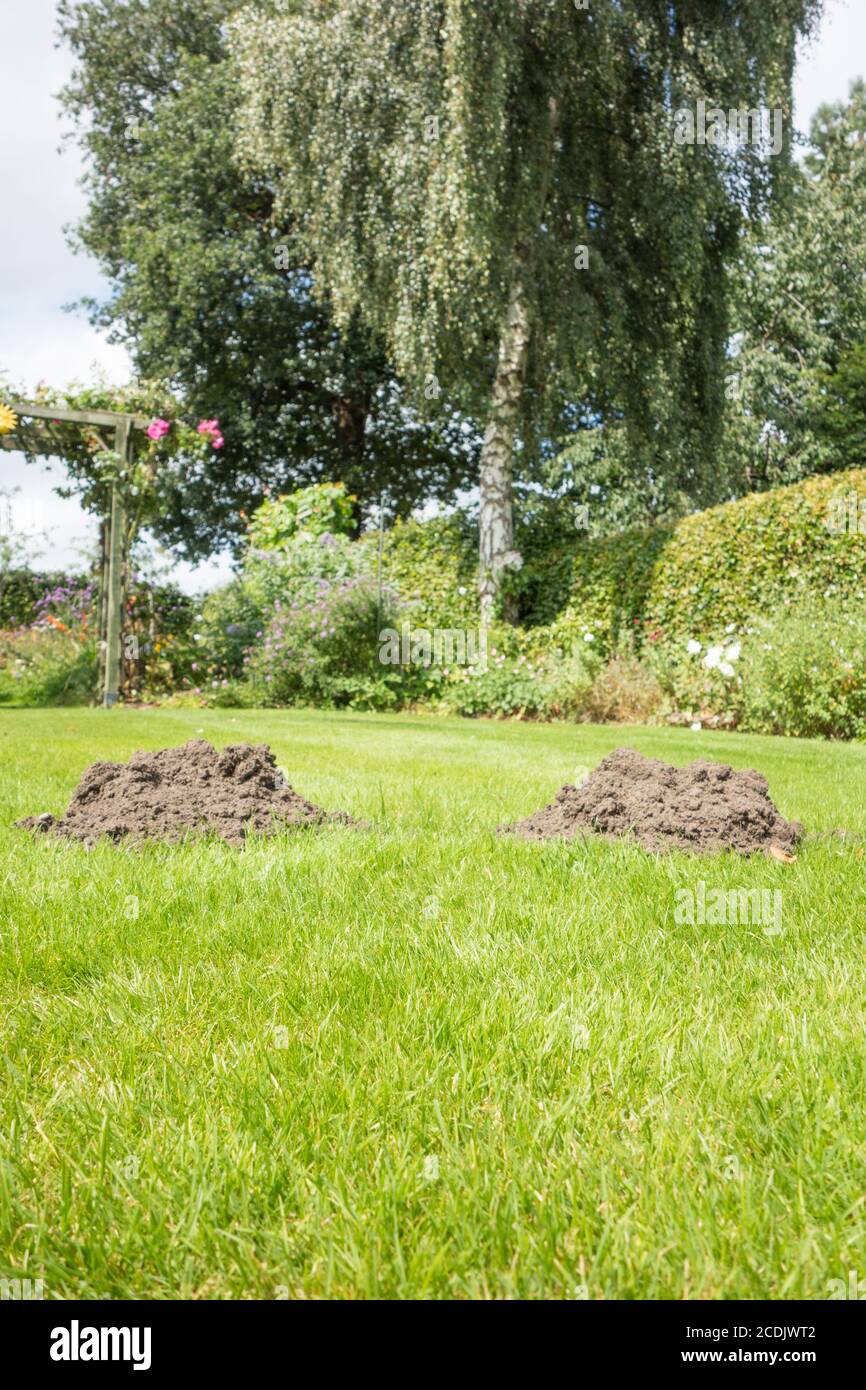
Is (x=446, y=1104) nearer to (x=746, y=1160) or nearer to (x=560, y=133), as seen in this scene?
(x=746, y=1160)

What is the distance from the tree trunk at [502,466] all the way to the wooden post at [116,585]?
4.75 meters

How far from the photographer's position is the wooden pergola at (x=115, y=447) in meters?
11.2

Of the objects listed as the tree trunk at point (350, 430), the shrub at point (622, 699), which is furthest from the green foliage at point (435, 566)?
the tree trunk at point (350, 430)

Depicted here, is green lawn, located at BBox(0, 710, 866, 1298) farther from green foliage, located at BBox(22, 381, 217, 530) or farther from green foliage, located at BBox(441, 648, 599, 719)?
green foliage, located at BBox(22, 381, 217, 530)

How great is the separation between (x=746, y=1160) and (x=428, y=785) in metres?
3.60

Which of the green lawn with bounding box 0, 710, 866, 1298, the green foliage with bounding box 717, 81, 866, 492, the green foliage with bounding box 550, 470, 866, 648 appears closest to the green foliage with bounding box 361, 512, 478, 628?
the green foliage with bounding box 550, 470, 866, 648

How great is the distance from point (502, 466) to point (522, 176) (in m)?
3.51

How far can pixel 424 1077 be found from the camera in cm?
165

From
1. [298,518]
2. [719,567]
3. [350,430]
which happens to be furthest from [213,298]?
[719,567]

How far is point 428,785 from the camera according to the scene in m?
4.95

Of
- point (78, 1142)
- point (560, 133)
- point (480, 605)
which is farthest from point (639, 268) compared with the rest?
point (78, 1142)

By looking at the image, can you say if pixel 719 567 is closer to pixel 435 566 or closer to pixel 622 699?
pixel 622 699

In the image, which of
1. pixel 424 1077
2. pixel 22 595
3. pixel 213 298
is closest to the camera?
pixel 424 1077

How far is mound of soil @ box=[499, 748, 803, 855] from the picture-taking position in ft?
11.3
